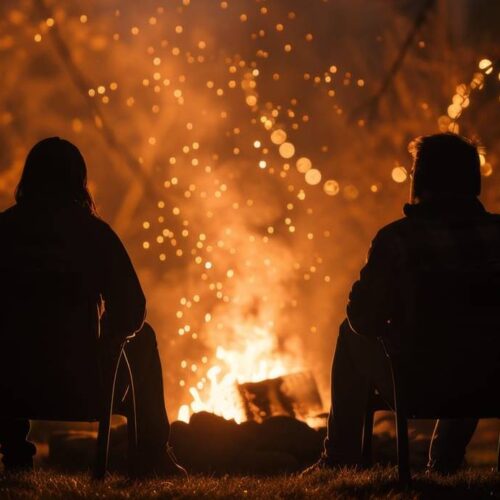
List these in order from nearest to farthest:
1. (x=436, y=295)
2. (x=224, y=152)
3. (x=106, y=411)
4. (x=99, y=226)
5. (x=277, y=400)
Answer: (x=436, y=295) < (x=106, y=411) < (x=99, y=226) < (x=277, y=400) < (x=224, y=152)

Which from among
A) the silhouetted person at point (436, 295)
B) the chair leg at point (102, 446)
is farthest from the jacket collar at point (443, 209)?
the chair leg at point (102, 446)

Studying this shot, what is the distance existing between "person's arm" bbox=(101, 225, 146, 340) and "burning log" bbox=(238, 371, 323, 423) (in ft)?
14.5

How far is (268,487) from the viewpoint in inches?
116

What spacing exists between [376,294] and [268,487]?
84cm

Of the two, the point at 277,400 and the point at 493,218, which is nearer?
the point at 493,218

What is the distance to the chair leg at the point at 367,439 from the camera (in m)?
3.05

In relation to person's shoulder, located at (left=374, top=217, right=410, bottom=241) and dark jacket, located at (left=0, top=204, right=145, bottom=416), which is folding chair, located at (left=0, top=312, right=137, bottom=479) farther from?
person's shoulder, located at (left=374, top=217, right=410, bottom=241)

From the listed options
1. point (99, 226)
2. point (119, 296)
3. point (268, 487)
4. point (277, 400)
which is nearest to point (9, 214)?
point (99, 226)

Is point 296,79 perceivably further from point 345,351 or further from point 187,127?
point 345,351

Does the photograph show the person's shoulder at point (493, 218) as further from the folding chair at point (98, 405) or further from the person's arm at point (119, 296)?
the folding chair at point (98, 405)

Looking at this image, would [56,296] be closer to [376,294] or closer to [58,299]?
[58,299]

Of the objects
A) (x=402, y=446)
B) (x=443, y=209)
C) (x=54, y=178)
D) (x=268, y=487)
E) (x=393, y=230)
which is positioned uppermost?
(x=54, y=178)

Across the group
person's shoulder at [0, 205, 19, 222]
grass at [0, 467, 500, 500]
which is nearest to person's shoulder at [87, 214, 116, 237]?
person's shoulder at [0, 205, 19, 222]

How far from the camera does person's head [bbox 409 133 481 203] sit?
310 centimetres
